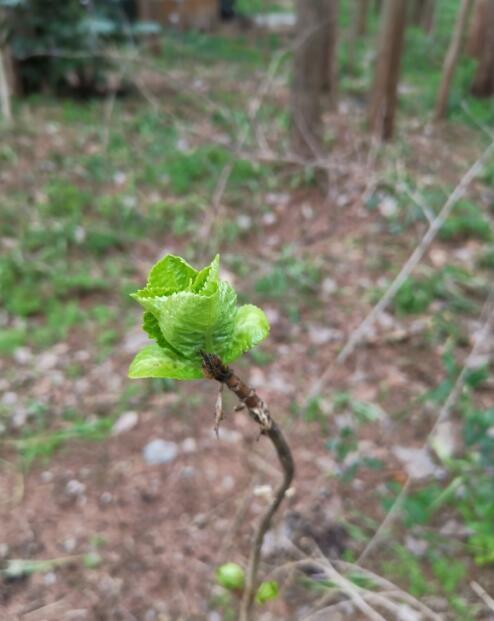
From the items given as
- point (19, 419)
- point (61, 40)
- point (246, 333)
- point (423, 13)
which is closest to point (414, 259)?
point (246, 333)

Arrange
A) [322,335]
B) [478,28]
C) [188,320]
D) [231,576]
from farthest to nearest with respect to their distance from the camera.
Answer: [478,28] < [322,335] < [231,576] < [188,320]

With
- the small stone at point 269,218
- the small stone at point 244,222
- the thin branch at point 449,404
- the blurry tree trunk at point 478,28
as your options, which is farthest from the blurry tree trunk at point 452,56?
the thin branch at point 449,404

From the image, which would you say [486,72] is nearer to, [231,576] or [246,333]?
[231,576]

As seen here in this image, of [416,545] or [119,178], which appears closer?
[416,545]

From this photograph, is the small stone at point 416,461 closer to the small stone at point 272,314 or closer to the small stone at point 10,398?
the small stone at point 272,314

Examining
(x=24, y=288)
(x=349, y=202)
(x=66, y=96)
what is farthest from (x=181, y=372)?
(x=66, y=96)

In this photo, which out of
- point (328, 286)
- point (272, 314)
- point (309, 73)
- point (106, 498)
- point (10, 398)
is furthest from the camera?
point (309, 73)

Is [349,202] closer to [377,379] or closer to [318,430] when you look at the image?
[377,379]
